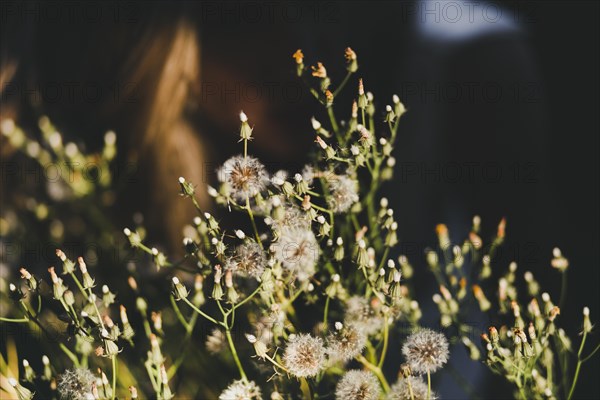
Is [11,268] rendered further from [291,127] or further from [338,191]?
[338,191]

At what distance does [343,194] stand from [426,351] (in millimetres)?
140

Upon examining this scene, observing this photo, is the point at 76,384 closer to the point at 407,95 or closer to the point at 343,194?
the point at 343,194

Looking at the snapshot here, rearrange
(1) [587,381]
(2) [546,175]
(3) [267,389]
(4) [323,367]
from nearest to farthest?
(4) [323,367], (3) [267,389], (1) [587,381], (2) [546,175]

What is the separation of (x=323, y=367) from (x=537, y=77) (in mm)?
534

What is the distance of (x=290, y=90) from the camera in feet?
2.97

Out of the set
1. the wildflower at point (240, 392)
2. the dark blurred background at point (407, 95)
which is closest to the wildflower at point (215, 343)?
the wildflower at point (240, 392)

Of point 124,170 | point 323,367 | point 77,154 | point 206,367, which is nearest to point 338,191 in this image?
point 323,367

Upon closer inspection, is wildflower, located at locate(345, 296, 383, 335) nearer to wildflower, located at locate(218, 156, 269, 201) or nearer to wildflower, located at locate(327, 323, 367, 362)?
wildflower, located at locate(327, 323, 367, 362)

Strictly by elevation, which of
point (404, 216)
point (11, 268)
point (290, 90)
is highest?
point (290, 90)

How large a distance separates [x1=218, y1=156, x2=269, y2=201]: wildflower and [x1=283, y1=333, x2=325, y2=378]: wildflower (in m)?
0.12

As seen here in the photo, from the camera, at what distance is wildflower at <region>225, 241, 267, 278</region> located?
458 mm

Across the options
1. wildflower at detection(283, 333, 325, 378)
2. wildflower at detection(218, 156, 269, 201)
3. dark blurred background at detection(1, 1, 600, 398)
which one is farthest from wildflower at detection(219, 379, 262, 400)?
dark blurred background at detection(1, 1, 600, 398)

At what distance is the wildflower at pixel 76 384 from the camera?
0.45 meters

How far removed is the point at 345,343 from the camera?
460 millimetres
